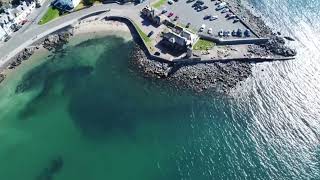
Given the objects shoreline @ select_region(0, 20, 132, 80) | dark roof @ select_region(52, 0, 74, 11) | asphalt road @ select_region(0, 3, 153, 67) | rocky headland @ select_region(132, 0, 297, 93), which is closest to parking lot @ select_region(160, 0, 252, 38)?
rocky headland @ select_region(132, 0, 297, 93)

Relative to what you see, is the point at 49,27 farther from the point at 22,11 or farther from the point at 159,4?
the point at 159,4

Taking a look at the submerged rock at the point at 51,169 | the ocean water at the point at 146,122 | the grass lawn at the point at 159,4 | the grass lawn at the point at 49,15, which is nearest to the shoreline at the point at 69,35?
the ocean water at the point at 146,122

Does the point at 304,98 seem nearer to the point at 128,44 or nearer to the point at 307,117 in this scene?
the point at 307,117

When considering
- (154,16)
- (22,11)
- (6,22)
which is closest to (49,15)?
(22,11)

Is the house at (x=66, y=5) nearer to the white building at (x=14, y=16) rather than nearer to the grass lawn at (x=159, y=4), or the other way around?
the white building at (x=14, y=16)

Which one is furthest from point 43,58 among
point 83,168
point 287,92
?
point 287,92
